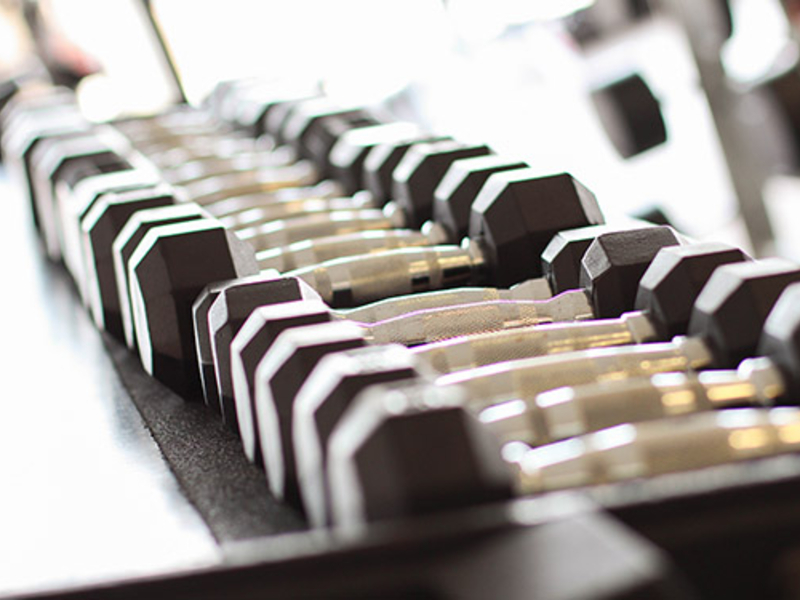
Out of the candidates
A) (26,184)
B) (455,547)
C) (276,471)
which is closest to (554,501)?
(455,547)

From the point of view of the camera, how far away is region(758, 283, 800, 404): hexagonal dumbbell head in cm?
39

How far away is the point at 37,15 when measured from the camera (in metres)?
2.36

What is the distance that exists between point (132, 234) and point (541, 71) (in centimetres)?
270

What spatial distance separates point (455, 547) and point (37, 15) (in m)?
2.28

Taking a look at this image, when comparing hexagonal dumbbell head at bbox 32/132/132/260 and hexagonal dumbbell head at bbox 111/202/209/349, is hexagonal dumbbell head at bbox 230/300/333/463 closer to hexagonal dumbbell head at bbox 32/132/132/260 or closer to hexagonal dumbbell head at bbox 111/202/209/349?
hexagonal dumbbell head at bbox 111/202/209/349

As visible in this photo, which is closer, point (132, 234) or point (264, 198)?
point (132, 234)

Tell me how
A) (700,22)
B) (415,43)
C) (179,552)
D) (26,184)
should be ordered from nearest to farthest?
(179,552) → (26,184) → (700,22) → (415,43)

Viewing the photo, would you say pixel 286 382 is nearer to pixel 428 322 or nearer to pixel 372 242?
pixel 428 322

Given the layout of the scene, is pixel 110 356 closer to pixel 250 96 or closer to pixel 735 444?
pixel 735 444

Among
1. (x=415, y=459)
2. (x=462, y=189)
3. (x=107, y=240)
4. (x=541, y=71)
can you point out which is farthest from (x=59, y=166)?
(x=541, y=71)

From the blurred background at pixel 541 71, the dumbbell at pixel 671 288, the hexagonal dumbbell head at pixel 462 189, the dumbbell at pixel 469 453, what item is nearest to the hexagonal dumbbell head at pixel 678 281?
the dumbbell at pixel 671 288

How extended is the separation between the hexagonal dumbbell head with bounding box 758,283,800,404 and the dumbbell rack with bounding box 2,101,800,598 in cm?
10

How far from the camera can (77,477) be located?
1.58 ft

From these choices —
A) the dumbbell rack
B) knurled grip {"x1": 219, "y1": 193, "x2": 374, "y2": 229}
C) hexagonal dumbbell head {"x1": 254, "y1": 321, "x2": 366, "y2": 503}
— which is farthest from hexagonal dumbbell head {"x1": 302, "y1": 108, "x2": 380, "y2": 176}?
the dumbbell rack
